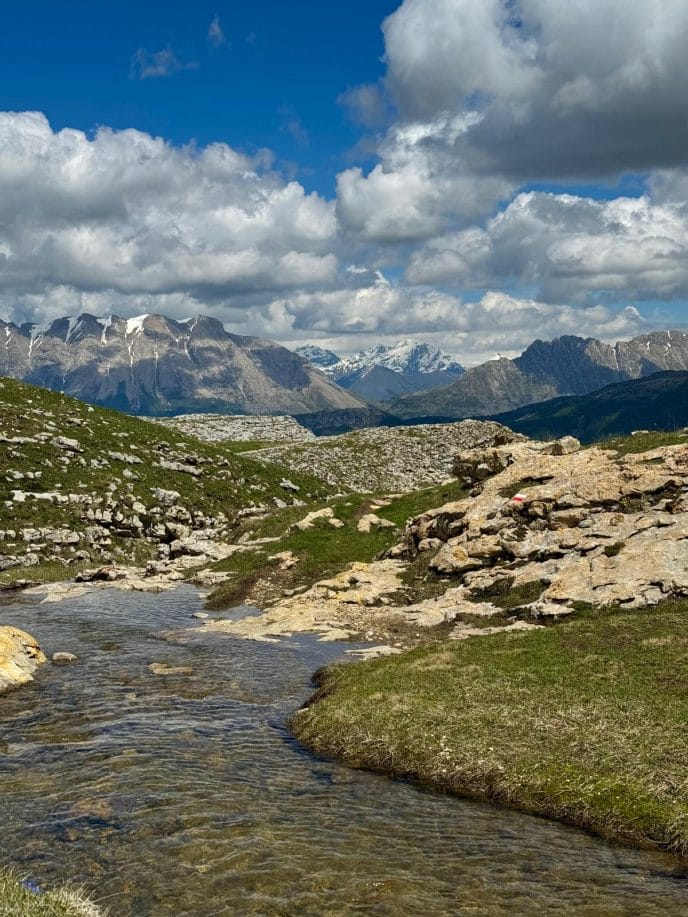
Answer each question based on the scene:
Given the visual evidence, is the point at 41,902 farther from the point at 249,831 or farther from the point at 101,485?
the point at 101,485

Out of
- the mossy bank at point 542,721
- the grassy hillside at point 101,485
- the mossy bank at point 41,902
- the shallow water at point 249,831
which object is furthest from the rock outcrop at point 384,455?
the mossy bank at point 41,902

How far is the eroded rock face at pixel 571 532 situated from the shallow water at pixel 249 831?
2056 centimetres

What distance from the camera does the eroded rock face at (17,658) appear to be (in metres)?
31.7

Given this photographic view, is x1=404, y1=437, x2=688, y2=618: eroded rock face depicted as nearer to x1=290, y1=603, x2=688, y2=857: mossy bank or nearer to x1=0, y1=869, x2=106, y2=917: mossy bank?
x1=290, y1=603, x2=688, y2=857: mossy bank

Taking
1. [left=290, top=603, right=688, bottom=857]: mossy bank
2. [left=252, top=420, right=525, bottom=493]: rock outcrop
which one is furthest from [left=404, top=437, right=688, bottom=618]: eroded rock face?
[left=252, top=420, right=525, bottom=493]: rock outcrop

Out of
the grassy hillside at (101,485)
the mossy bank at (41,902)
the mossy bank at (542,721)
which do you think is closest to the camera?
the mossy bank at (41,902)

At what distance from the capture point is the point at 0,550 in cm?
6838

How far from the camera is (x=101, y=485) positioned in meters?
82.4

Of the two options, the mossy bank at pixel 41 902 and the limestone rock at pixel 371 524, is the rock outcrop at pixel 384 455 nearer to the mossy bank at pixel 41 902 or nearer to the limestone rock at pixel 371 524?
the limestone rock at pixel 371 524

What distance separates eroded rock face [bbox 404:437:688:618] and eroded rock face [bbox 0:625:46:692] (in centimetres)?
2771

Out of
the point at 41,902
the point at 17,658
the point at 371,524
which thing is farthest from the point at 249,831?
the point at 371,524

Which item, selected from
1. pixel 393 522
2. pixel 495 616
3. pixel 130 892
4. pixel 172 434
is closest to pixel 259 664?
pixel 495 616

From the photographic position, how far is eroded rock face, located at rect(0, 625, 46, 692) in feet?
104

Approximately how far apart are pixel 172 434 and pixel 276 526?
51286 millimetres
